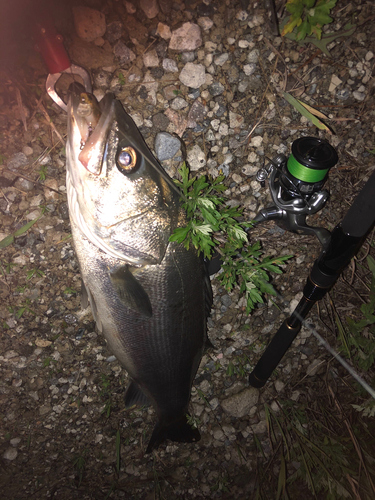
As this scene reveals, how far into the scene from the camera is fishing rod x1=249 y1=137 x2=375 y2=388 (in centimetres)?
175

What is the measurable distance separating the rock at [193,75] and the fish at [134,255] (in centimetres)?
78

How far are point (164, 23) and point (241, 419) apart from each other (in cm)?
381

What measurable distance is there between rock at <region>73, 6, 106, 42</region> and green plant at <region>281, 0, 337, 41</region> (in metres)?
1.43

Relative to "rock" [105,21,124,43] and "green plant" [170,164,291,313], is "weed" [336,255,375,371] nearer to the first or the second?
"green plant" [170,164,291,313]

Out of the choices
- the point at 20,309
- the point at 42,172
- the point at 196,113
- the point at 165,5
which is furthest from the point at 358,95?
the point at 20,309

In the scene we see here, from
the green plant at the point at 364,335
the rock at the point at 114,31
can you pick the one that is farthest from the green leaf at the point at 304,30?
the green plant at the point at 364,335

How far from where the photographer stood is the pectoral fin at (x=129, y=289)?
5.75 ft

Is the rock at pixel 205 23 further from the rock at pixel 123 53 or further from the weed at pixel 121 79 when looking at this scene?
the weed at pixel 121 79

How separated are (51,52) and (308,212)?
2.23 m

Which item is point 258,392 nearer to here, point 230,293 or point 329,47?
point 230,293

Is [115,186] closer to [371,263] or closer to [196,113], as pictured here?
[196,113]

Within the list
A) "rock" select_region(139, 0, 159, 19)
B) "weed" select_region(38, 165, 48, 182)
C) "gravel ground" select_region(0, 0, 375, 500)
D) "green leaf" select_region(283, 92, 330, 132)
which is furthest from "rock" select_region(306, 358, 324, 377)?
"rock" select_region(139, 0, 159, 19)

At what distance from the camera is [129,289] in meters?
1.75

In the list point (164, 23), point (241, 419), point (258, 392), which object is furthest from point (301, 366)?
point (164, 23)
